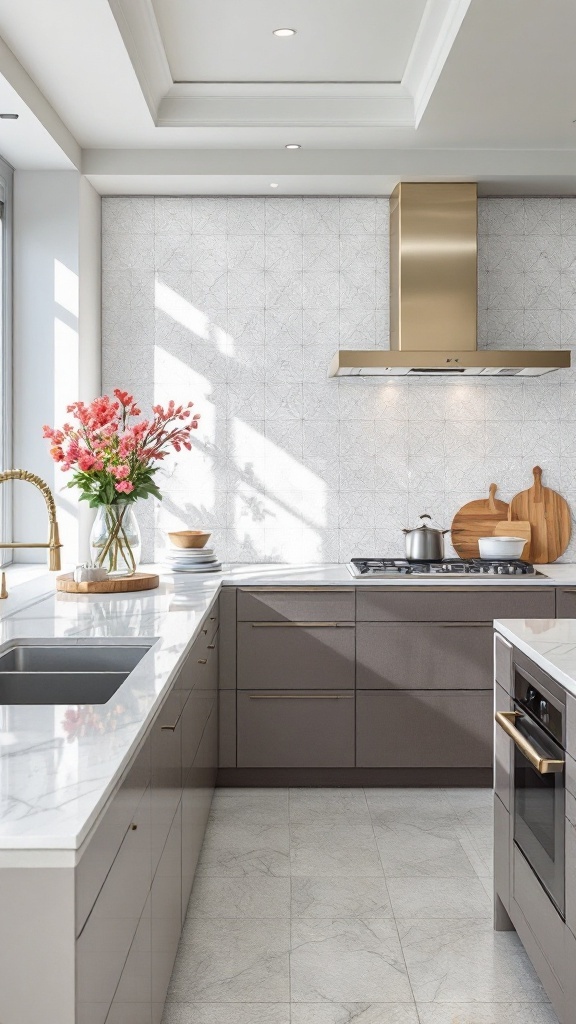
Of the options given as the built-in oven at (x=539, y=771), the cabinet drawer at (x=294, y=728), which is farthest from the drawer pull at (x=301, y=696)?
the built-in oven at (x=539, y=771)

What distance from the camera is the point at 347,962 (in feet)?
7.45

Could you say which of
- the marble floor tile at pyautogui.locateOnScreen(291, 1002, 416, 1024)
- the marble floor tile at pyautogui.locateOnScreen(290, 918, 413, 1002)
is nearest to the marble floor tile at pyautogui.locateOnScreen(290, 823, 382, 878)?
the marble floor tile at pyautogui.locateOnScreen(290, 918, 413, 1002)

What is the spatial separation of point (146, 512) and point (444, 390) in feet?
5.01

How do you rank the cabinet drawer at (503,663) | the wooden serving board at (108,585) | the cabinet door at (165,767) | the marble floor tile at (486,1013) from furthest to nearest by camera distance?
the wooden serving board at (108,585) → the cabinet drawer at (503,663) → the marble floor tile at (486,1013) → the cabinet door at (165,767)

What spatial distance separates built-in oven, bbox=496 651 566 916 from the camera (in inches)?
71.9

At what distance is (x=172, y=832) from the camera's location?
203 centimetres

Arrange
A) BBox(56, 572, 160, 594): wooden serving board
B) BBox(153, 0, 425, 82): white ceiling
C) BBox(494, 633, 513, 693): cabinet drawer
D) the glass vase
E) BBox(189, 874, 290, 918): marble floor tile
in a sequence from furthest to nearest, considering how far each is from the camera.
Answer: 1. the glass vase
2. BBox(56, 572, 160, 594): wooden serving board
3. BBox(153, 0, 425, 82): white ceiling
4. BBox(189, 874, 290, 918): marble floor tile
5. BBox(494, 633, 513, 693): cabinet drawer

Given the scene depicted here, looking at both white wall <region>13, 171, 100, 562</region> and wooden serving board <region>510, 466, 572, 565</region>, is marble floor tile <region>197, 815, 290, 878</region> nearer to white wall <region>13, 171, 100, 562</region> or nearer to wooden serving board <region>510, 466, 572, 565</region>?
white wall <region>13, 171, 100, 562</region>

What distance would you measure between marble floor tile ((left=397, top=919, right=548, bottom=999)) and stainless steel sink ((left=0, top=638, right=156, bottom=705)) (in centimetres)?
108

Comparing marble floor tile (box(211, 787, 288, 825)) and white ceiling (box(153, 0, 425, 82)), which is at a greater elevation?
white ceiling (box(153, 0, 425, 82))

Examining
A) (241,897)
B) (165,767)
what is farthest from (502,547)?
(165,767)

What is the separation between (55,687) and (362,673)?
5.59ft

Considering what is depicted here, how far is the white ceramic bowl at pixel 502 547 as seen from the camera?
3.84 metres

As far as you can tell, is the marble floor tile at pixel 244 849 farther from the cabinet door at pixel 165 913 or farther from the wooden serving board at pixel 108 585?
the wooden serving board at pixel 108 585
